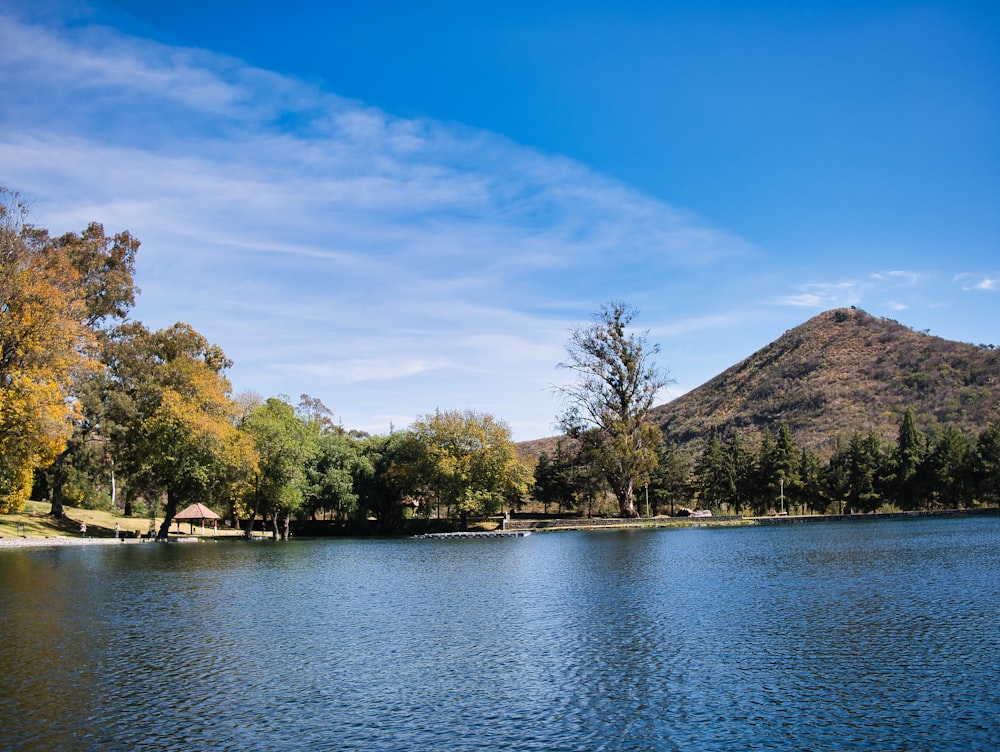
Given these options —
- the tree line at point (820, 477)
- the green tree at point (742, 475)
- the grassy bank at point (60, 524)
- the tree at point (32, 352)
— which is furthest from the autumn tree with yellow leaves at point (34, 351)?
the green tree at point (742, 475)

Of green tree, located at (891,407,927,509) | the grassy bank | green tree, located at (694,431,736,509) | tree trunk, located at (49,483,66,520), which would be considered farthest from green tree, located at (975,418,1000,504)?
tree trunk, located at (49,483,66,520)

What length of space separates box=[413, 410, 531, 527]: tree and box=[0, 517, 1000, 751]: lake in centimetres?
4453

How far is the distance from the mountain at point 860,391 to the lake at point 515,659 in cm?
10137

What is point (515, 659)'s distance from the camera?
1859 cm

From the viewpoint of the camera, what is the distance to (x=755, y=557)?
40469 mm

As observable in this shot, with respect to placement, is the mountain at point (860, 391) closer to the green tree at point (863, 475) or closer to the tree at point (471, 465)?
the green tree at point (863, 475)

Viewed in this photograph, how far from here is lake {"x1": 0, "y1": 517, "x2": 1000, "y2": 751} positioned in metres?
13.2

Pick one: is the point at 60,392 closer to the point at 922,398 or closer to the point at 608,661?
the point at 608,661

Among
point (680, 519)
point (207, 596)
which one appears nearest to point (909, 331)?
point (680, 519)

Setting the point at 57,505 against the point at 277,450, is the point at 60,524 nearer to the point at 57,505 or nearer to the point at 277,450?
the point at 57,505

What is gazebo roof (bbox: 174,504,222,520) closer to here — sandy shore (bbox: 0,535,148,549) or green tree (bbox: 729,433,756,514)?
sandy shore (bbox: 0,535,148,549)

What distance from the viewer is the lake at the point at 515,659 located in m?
13.2

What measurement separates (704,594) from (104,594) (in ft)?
77.0

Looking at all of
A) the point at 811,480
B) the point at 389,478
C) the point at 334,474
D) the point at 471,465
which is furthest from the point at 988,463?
the point at 334,474
